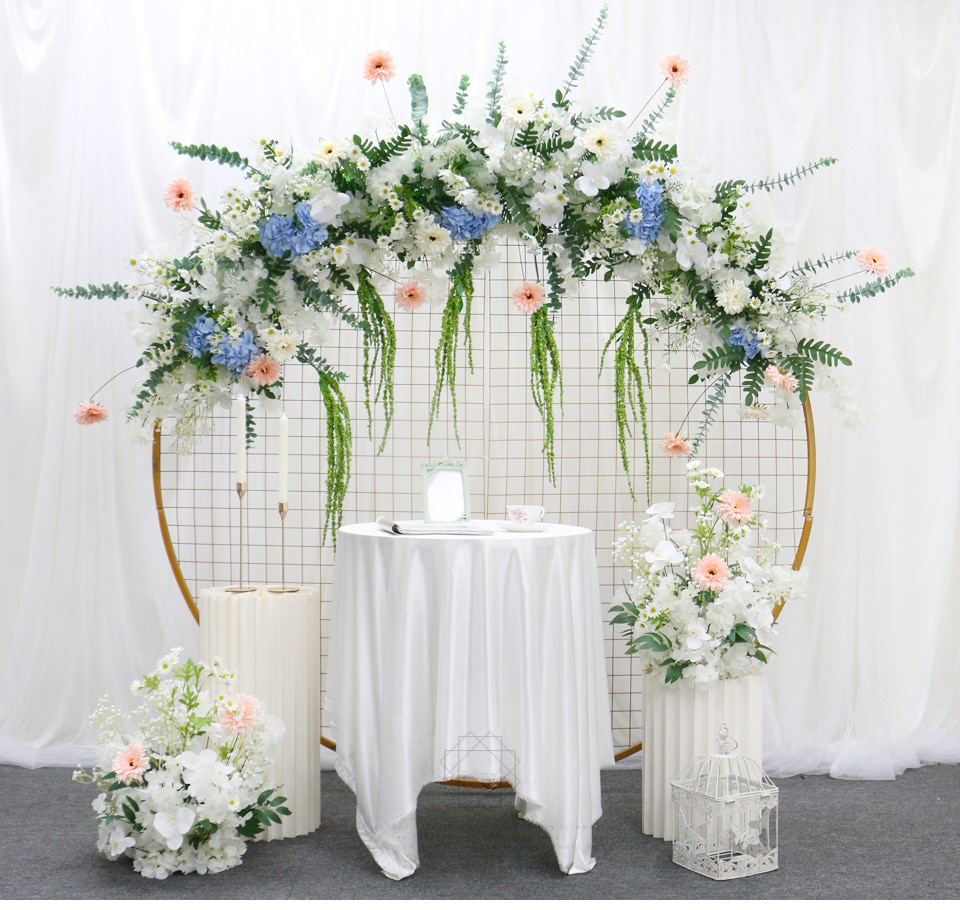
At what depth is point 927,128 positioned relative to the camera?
3697 mm

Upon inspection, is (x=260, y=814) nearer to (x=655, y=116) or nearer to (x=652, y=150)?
(x=652, y=150)

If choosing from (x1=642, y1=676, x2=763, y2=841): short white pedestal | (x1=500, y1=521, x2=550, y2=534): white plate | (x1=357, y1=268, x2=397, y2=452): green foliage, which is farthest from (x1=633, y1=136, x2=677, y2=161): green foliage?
(x1=642, y1=676, x2=763, y2=841): short white pedestal

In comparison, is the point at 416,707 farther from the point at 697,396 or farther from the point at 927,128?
the point at 927,128

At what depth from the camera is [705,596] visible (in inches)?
106

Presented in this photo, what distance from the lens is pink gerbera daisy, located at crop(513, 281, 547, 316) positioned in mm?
2822

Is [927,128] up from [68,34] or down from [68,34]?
down

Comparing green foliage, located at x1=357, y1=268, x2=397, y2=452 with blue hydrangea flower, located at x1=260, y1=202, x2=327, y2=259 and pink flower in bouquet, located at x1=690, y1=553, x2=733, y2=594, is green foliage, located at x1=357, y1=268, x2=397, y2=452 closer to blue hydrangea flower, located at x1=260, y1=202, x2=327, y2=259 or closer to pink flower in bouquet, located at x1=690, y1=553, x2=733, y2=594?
blue hydrangea flower, located at x1=260, y1=202, x2=327, y2=259

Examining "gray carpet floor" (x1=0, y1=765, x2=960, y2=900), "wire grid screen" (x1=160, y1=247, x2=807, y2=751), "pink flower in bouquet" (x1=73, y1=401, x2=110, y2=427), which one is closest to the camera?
"gray carpet floor" (x1=0, y1=765, x2=960, y2=900)

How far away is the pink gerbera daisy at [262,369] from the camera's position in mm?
2797

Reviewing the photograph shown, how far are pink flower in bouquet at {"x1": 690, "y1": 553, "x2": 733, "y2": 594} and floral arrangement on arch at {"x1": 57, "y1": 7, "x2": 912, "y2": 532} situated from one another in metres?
0.33

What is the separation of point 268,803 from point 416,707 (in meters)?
0.47

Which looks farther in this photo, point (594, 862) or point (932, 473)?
point (932, 473)

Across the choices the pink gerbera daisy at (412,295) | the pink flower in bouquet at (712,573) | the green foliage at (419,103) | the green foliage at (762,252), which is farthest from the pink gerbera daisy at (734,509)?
the green foliage at (419,103)

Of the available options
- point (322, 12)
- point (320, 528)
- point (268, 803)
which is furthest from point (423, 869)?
point (322, 12)
